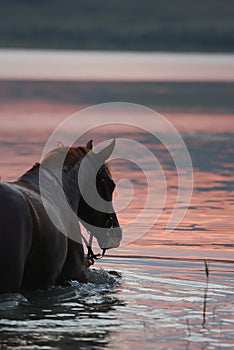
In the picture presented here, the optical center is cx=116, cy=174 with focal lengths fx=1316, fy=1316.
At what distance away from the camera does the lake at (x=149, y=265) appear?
8.99 m

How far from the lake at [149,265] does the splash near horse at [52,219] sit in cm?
19

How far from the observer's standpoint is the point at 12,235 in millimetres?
9305

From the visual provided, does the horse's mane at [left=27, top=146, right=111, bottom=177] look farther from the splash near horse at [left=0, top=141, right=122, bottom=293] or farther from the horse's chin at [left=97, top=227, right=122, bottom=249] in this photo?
the horse's chin at [left=97, top=227, right=122, bottom=249]

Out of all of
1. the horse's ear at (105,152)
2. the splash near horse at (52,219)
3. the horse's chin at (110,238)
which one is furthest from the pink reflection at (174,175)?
the horse's ear at (105,152)

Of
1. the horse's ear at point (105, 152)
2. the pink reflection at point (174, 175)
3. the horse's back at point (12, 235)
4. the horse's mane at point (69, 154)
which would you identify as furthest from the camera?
the pink reflection at point (174, 175)

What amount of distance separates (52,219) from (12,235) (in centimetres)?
79

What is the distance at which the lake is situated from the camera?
8.99 m

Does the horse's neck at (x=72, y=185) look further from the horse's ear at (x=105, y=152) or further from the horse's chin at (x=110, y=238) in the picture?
the horse's chin at (x=110, y=238)

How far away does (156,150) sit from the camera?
902 inches

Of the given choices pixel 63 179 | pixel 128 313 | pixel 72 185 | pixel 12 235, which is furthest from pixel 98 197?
pixel 12 235

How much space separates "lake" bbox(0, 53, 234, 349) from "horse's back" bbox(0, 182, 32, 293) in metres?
0.18

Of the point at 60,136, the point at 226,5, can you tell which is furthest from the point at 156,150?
the point at 226,5

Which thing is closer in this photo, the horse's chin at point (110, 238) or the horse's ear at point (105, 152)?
the horse's ear at point (105, 152)

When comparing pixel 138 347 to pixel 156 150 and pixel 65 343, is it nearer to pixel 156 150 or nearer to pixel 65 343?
pixel 65 343
